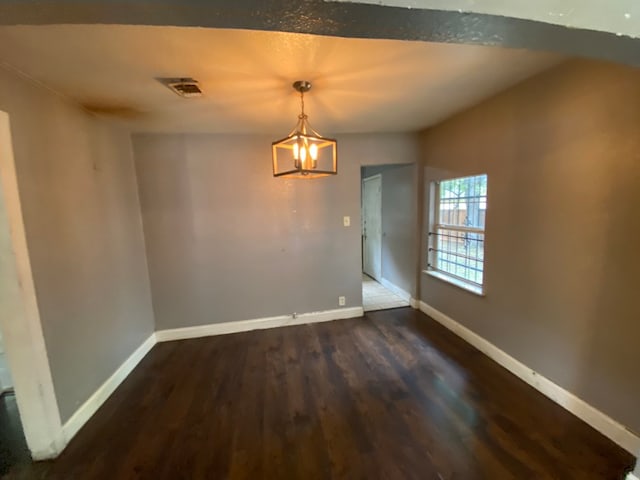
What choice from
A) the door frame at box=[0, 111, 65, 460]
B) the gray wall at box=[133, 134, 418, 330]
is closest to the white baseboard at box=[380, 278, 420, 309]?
the gray wall at box=[133, 134, 418, 330]

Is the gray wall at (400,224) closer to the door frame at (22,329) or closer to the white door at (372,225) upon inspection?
the white door at (372,225)

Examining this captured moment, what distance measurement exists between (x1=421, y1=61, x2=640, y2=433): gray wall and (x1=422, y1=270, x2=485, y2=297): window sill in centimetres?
16

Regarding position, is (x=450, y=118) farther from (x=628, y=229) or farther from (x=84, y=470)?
(x=84, y=470)

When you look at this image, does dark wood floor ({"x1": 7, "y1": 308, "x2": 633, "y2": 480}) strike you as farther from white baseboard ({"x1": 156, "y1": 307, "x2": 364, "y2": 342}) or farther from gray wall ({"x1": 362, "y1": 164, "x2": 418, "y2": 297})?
gray wall ({"x1": 362, "y1": 164, "x2": 418, "y2": 297})

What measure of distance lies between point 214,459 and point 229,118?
104 inches

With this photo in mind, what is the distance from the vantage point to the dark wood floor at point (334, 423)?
158 centimetres

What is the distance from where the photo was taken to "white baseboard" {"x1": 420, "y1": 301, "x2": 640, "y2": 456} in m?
1.63

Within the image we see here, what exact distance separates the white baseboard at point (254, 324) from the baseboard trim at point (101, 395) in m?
0.29

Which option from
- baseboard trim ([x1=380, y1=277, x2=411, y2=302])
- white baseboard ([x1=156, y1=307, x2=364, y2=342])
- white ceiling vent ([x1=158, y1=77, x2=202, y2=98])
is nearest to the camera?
white ceiling vent ([x1=158, y1=77, x2=202, y2=98])

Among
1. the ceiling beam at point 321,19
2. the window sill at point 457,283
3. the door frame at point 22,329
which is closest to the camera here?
the ceiling beam at point 321,19

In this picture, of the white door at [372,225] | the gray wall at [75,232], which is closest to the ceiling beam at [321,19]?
the gray wall at [75,232]

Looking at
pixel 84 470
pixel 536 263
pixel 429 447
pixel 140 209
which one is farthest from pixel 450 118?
pixel 84 470

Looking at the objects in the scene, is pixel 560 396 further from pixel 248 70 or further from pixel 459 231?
pixel 248 70

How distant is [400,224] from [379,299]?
119cm
